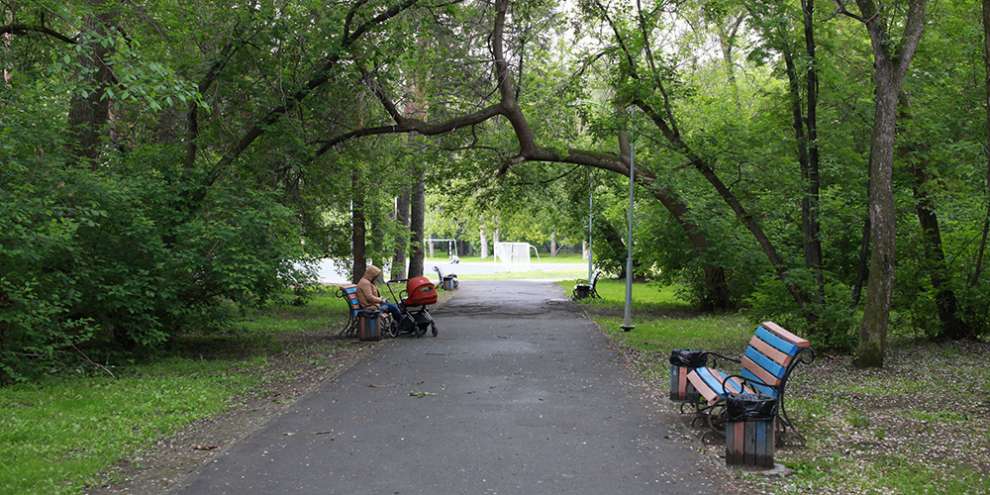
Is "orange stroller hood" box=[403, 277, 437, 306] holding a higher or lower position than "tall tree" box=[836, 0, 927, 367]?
lower

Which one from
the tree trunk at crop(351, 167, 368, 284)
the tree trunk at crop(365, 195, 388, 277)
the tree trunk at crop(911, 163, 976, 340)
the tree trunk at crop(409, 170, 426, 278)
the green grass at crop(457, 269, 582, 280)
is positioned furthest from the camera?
the green grass at crop(457, 269, 582, 280)

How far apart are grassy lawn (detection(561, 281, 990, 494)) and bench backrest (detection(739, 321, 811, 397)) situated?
0.60 meters

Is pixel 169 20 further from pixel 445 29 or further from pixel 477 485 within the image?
pixel 477 485

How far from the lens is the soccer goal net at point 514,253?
59688 millimetres

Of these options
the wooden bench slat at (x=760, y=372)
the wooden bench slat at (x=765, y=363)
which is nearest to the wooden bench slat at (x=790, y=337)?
the wooden bench slat at (x=765, y=363)

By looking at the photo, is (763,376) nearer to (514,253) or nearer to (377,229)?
Result: (377,229)

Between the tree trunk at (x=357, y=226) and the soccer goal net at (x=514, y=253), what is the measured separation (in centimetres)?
3354

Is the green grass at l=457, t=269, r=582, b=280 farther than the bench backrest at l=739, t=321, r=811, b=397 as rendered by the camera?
Yes

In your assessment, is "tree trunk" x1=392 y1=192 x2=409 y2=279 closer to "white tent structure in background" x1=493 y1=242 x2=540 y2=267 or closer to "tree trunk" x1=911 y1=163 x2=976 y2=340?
"tree trunk" x1=911 y1=163 x2=976 y2=340

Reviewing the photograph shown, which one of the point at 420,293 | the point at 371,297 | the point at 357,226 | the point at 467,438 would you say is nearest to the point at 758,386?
the point at 467,438

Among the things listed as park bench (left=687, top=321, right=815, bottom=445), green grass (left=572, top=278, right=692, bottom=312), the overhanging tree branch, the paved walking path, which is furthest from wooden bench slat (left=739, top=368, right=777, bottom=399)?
green grass (left=572, top=278, right=692, bottom=312)

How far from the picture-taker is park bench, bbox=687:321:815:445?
7.05 m

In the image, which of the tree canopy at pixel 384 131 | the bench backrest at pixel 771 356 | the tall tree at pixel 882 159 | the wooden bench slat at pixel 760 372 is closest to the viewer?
the bench backrest at pixel 771 356

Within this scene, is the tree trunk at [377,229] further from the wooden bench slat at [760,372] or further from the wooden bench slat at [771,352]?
the wooden bench slat at [771,352]
